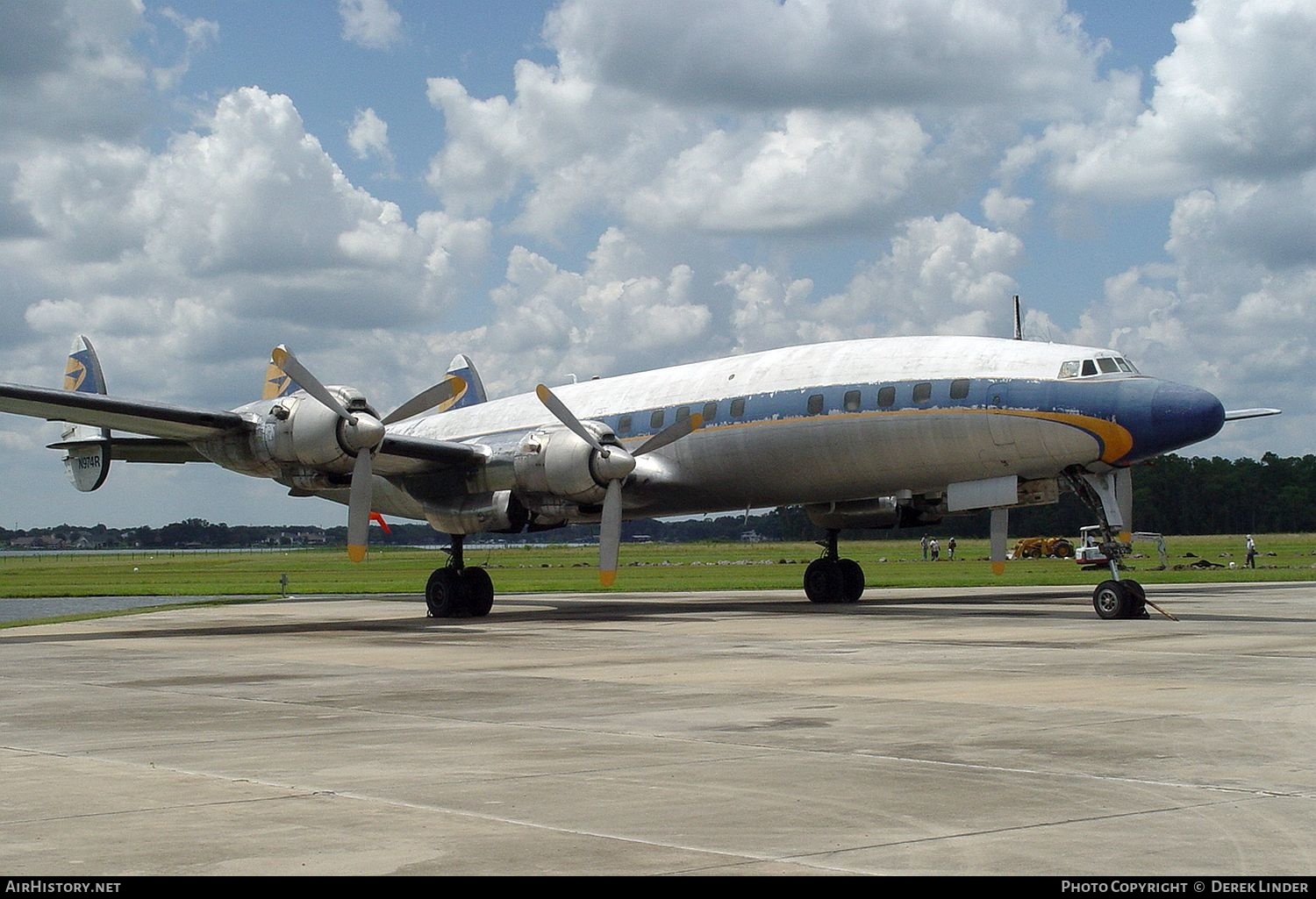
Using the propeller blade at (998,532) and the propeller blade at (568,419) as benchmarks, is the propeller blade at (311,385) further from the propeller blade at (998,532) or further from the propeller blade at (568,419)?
the propeller blade at (998,532)

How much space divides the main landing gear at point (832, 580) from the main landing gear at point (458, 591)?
6.94 m

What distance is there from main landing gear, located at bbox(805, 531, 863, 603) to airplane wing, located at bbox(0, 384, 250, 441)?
12308mm

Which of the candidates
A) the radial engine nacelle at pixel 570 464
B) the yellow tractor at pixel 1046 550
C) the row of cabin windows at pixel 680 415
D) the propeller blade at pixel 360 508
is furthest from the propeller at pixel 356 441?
the yellow tractor at pixel 1046 550

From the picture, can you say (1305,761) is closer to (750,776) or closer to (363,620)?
(750,776)

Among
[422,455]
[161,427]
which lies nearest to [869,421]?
[422,455]

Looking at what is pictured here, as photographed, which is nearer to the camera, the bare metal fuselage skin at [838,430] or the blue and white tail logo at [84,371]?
the bare metal fuselage skin at [838,430]

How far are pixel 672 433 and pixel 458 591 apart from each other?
16.4ft

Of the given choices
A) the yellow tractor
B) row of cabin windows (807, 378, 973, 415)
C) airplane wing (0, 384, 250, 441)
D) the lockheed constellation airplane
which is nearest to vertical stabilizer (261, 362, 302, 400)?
the lockheed constellation airplane

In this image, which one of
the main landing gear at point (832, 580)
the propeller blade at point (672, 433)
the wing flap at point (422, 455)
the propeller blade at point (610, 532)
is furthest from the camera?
the main landing gear at point (832, 580)

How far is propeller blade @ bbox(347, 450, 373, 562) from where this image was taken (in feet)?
75.2

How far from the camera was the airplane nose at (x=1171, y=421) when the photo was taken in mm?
21797

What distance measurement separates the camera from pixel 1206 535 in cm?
Result: 14012

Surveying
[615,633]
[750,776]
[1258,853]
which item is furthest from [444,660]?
[1258,853]

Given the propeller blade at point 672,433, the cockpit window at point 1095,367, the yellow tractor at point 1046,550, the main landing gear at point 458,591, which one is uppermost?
the cockpit window at point 1095,367
